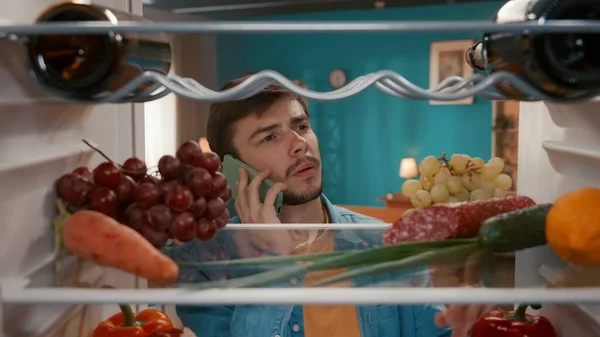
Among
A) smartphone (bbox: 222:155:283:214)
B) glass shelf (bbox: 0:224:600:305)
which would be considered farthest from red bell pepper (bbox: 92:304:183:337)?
smartphone (bbox: 222:155:283:214)

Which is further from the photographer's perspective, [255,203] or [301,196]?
[301,196]

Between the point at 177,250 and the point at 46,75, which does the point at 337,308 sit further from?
the point at 46,75

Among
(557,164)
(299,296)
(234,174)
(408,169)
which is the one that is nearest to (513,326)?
(557,164)

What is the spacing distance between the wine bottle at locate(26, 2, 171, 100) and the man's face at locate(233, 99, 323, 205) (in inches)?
42.8

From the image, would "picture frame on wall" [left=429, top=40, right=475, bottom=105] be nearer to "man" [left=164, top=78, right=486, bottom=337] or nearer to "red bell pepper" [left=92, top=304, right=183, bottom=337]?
"man" [left=164, top=78, right=486, bottom=337]

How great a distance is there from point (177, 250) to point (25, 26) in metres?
0.40

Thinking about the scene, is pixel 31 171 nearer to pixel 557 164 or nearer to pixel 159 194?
pixel 159 194

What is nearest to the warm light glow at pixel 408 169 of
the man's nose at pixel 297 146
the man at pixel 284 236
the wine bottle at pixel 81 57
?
the man at pixel 284 236

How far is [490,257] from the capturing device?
3.06ft

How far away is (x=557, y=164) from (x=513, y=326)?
287 millimetres

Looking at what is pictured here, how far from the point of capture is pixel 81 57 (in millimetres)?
887

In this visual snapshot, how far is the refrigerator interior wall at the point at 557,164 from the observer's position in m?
0.93

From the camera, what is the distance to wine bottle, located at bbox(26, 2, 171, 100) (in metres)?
0.86

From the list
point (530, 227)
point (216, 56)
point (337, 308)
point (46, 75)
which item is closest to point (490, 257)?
point (530, 227)
